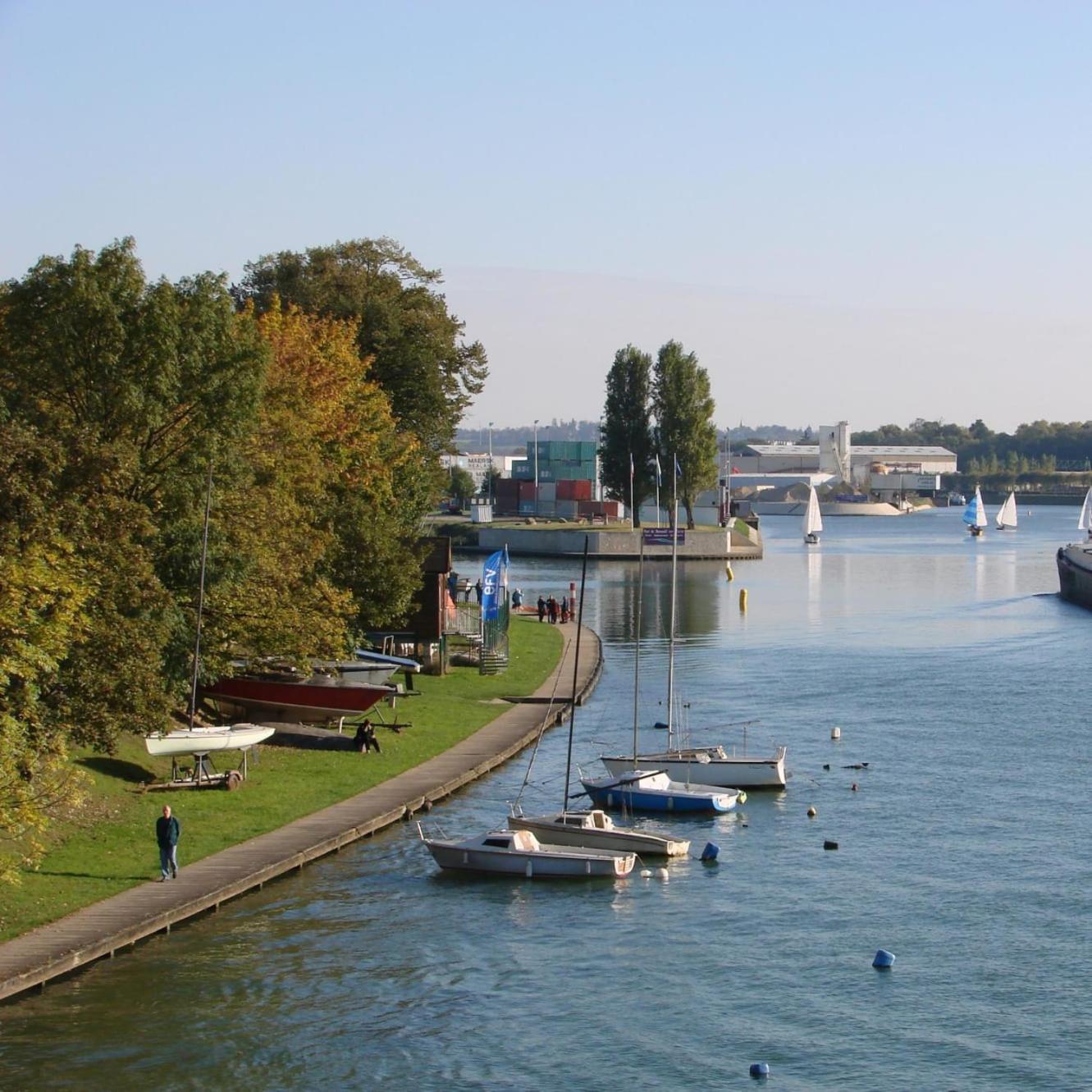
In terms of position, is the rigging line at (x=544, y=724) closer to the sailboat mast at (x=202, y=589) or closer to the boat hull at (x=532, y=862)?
the boat hull at (x=532, y=862)

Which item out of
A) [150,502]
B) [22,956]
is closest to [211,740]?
[150,502]

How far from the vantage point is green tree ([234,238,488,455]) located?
88.4m

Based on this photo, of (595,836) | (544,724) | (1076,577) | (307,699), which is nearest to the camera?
A: (595,836)

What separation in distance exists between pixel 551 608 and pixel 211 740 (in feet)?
180

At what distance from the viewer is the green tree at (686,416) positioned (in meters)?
173

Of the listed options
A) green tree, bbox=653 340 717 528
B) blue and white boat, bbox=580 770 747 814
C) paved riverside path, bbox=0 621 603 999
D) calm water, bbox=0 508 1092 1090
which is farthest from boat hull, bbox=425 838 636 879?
green tree, bbox=653 340 717 528

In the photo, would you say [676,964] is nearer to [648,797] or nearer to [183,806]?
[183,806]

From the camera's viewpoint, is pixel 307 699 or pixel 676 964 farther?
pixel 307 699

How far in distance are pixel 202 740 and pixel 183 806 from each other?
357cm

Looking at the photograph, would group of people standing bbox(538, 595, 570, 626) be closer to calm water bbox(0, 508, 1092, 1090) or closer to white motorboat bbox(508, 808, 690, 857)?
calm water bbox(0, 508, 1092, 1090)

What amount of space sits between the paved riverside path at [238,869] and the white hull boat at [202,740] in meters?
3.96

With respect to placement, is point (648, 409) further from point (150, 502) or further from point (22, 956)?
point (22, 956)

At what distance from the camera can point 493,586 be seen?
69500 mm

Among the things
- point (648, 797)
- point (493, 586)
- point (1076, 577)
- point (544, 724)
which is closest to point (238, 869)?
point (648, 797)
